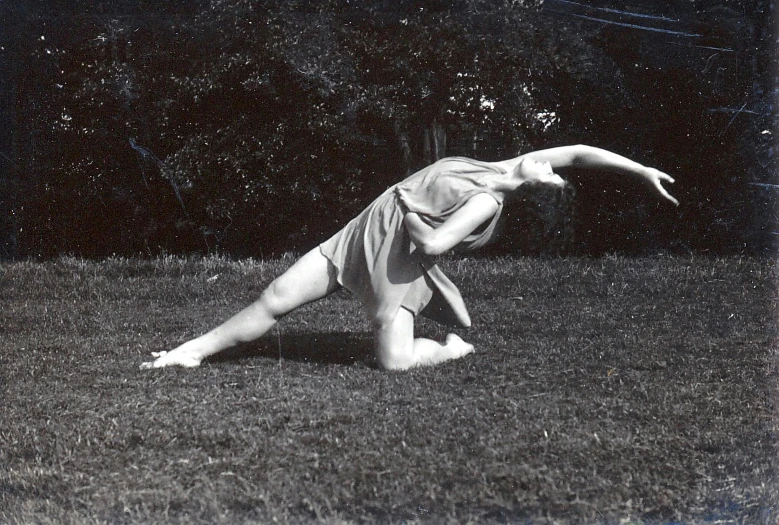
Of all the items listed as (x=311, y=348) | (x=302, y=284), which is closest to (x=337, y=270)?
(x=302, y=284)

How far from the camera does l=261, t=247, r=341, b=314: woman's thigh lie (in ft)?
13.7

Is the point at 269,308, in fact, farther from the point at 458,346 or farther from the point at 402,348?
the point at 458,346

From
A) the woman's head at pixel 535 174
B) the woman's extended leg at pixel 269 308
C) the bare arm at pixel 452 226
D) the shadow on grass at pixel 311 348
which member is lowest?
the shadow on grass at pixel 311 348

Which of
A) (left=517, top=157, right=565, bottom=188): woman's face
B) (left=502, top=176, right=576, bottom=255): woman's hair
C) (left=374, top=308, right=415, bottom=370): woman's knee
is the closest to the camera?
(left=517, top=157, right=565, bottom=188): woman's face

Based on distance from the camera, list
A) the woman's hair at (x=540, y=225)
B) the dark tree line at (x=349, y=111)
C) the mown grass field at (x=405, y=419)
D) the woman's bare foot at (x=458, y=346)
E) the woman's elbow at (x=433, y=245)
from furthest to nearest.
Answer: the woman's hair at (x=540, y=225) < the dark tree line at (x=349, y=111) < the woman's bare foot at (x=458, y=346) < the woman's elbow at (x=433, y=245) < the mown grass field at (x=405, y=419)

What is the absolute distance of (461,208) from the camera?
3.96 metres

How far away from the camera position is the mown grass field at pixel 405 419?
274 centimetres

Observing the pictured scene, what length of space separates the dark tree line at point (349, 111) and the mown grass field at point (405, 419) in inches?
121

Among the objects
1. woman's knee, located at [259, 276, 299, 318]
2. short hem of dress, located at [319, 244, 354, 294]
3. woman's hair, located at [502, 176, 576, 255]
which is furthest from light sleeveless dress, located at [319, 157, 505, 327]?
woman's hair, located at [502, 176, 576, 255]

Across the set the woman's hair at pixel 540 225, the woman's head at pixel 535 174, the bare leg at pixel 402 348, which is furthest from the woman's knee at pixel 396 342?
the woman's hair at pixel 540 225

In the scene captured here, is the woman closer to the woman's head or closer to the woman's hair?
the woman's head

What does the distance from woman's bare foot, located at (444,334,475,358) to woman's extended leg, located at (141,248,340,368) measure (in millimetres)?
728

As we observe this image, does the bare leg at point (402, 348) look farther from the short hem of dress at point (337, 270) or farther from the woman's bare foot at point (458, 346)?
the short hem of dress at point (337, 270)

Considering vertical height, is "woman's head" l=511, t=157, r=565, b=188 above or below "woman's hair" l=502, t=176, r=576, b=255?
above
